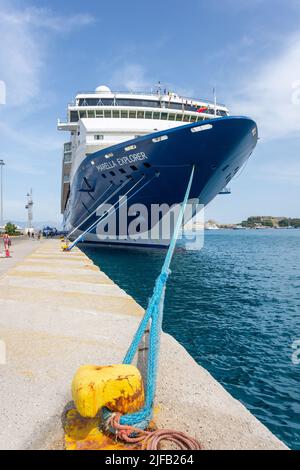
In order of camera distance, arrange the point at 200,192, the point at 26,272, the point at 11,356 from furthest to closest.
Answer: the point at 200,192 → the point at 26,272 → the point at 11,356

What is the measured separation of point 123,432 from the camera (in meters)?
2.92

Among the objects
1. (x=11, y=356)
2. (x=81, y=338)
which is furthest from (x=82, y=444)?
(x=81, y=338)

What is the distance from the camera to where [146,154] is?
62.4ft

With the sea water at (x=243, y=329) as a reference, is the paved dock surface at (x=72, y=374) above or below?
above

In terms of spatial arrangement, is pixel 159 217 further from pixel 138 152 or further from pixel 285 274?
pixel 285 274

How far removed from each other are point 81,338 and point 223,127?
14.7 meters

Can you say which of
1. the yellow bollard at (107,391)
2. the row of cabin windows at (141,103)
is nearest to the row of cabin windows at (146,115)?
the row of cabin windows at (141,103)

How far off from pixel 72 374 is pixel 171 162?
16.2 meters

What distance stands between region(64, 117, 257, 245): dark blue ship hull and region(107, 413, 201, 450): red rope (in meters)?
16.1

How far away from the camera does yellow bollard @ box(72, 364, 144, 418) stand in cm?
300

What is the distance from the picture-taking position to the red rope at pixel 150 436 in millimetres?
2791

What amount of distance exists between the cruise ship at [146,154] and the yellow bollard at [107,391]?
15.8 metres

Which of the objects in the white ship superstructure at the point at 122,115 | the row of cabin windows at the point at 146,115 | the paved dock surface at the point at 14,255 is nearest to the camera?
the paved dock surface at the point at 14,255

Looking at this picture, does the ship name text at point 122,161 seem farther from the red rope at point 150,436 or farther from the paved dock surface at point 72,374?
the red rope at point 150,436
